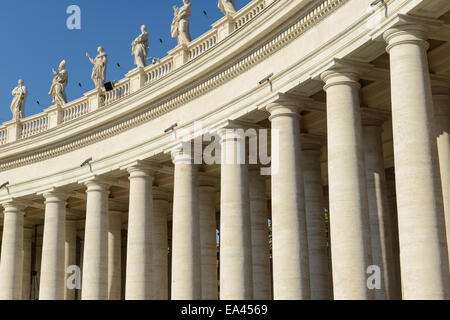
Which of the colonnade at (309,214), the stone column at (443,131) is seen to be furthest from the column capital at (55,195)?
the stone column at (443,131)

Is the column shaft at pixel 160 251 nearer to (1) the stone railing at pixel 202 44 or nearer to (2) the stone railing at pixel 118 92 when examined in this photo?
(2) the stone railing at pixel 118 92

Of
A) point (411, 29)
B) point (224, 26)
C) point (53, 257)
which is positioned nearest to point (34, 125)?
point (53, 257)

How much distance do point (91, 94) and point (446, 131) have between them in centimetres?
7324

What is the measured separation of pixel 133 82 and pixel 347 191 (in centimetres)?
6037

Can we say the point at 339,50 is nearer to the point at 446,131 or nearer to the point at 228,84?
the point at 446,131

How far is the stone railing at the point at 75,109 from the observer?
13800cm

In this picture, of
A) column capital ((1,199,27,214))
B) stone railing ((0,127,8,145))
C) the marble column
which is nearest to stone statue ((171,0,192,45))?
the marble column

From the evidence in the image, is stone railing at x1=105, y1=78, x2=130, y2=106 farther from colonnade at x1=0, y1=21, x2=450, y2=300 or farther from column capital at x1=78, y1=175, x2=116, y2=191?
colonnade at x1=0, y1=21, x2=450, y2=300

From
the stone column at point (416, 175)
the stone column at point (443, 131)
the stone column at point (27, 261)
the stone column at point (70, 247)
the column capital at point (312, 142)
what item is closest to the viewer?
the stone column at point (416, 175)

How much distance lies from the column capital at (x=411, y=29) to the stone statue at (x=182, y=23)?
53839 millimetres

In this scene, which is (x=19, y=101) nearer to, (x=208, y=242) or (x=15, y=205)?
(x=15, y=205)

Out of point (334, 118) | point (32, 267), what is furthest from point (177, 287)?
point (32, 267)

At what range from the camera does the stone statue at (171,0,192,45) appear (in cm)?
12131

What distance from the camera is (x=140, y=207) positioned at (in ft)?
389
